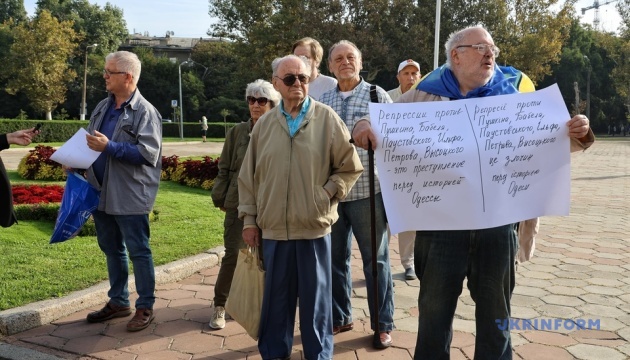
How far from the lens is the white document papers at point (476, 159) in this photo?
2854 millimetres

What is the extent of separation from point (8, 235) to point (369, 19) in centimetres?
2813

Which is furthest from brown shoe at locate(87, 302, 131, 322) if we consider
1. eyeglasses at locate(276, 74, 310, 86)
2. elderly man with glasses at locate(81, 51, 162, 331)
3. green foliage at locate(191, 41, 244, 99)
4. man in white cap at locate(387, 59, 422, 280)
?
green foliage at locate(191, 41, 244, 99)

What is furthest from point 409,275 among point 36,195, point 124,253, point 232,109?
point 232,109

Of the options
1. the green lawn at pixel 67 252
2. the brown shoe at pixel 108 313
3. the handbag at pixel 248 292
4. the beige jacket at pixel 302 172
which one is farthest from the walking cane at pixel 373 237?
the green lawn at pixel 67 252

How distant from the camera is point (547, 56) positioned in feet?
99.8

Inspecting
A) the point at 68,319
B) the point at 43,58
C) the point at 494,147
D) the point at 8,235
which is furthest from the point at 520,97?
the point at 43,58

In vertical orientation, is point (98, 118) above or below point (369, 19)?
below

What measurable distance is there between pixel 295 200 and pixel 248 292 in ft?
2.55

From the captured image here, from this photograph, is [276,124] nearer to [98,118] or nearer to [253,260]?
[253,260]

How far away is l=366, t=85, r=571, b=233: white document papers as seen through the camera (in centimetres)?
285

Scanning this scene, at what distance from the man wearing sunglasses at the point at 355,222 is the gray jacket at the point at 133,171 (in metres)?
1.30

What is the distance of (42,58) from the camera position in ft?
137

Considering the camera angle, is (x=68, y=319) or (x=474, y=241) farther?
(x=68, y=319)

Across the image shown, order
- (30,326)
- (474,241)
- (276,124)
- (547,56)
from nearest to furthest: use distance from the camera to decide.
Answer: (474,241), (276,124), (30,326), (547,56)
